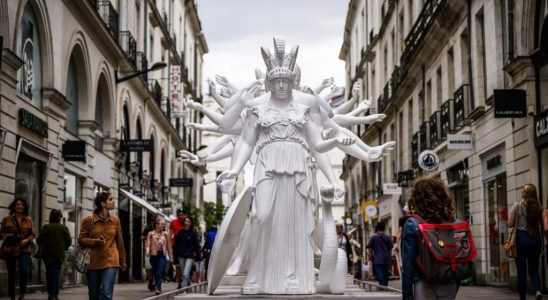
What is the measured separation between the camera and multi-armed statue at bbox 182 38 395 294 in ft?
34.6

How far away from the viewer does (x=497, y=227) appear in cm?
2119

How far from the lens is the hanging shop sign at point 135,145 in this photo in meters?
29.5

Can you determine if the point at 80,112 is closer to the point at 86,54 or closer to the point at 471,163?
the point at 86,54

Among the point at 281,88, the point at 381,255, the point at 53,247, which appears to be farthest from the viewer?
the point at 381,255

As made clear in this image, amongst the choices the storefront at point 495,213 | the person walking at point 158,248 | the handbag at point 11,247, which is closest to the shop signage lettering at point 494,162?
the storefront at point 495,213

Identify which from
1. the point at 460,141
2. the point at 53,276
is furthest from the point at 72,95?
the point at 53,276

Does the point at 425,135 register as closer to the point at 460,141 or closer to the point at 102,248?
the point at 460,141

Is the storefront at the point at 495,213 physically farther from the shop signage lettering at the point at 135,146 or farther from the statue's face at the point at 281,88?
the shop signage lettering at the point at 135,146

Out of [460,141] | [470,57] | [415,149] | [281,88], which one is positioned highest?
[470,57]

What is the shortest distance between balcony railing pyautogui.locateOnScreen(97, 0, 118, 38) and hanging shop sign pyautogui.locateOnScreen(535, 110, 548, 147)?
1555cm

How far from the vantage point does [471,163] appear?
23656 millimetres

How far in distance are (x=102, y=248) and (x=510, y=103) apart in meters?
10.7

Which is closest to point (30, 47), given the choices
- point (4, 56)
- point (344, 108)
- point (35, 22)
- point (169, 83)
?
point (35, 22)

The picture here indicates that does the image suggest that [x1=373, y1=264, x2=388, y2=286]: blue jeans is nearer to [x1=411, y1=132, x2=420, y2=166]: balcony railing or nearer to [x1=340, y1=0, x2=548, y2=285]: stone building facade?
[x1=340, y1=0, x2=548, y2=285]: stone building facade
